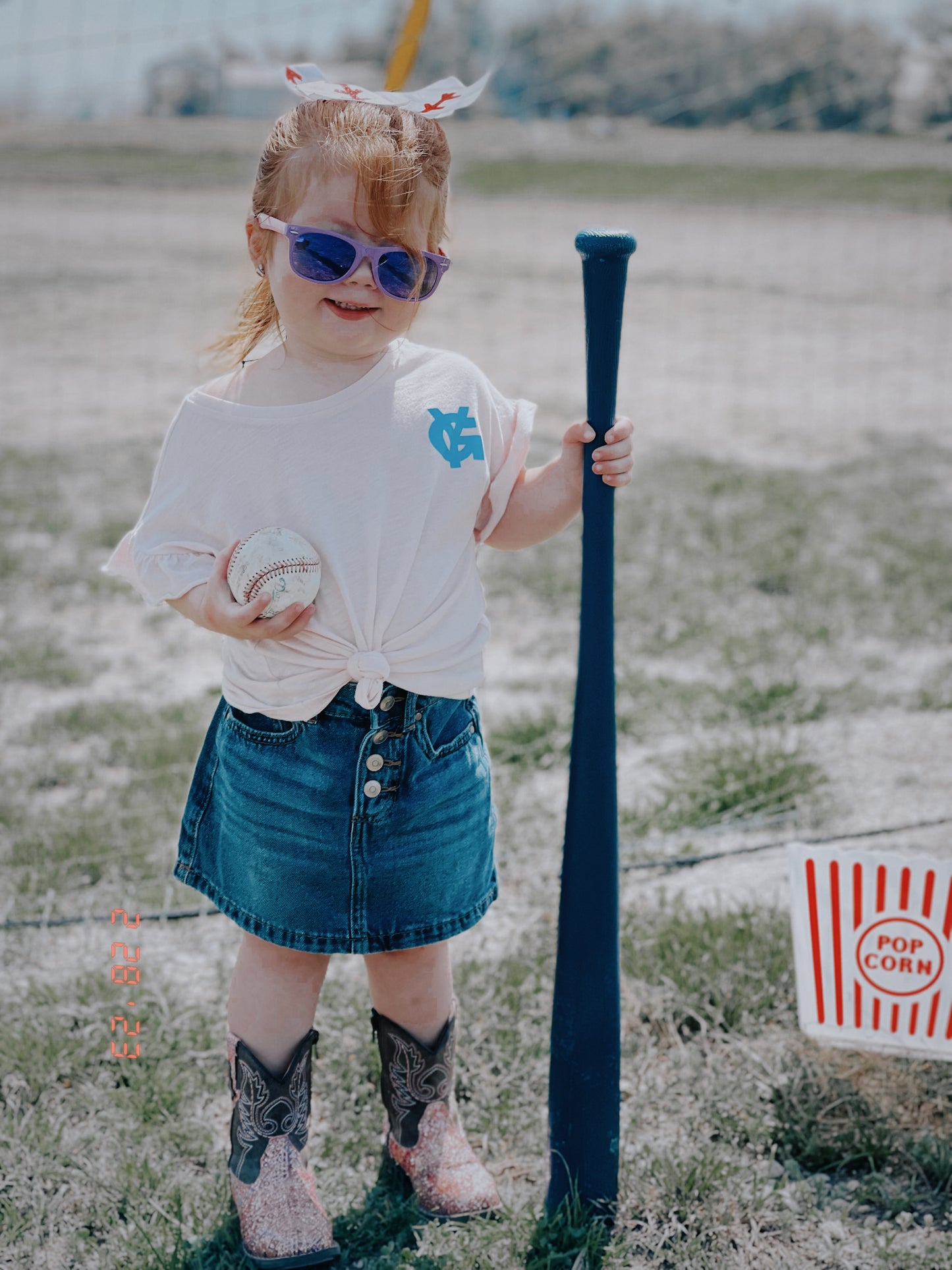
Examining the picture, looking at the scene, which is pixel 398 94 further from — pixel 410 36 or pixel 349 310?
pixel 410 36

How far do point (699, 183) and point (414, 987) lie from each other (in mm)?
19549

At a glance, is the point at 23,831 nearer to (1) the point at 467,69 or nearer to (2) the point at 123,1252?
(2) the point at 123,1252

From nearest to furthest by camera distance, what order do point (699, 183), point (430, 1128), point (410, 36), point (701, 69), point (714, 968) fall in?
point (430, 1128)
point (714, 968)
point (410, 36)
point (699, 183)
point (701, 69)

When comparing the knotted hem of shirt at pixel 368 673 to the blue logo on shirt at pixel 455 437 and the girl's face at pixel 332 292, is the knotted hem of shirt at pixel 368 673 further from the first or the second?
the girl's face at pixel 332 292

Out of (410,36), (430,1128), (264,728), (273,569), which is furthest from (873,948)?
(410,36)

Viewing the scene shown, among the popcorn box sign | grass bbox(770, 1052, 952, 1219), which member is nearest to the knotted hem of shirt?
the popcorn box sign

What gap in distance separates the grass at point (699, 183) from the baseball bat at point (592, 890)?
14368mm

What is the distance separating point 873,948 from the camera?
177 cm

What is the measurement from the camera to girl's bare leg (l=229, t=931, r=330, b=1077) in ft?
4.93

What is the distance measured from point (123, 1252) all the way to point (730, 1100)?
821mm

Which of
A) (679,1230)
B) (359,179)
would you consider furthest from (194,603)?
(679,1230)

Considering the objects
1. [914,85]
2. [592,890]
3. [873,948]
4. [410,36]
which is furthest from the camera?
[914,85]

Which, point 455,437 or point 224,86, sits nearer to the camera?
point 455,437

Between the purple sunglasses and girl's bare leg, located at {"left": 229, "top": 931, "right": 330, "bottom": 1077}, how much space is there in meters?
0.77
